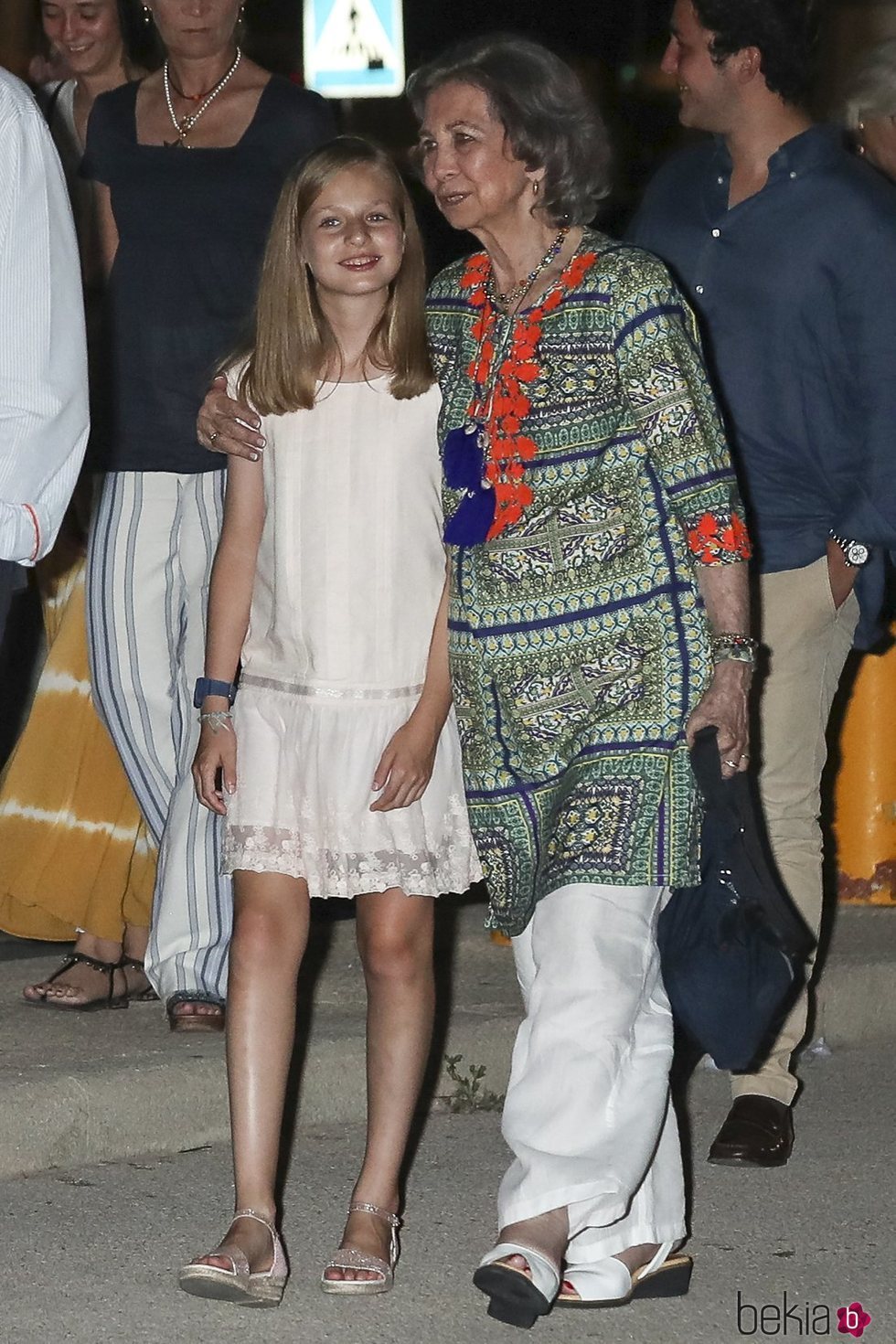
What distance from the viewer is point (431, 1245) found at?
158 inches

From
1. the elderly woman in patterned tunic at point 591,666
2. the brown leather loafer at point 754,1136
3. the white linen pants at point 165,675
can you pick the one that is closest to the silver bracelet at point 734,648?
the elderly woman in patterned tunic at point 591,666

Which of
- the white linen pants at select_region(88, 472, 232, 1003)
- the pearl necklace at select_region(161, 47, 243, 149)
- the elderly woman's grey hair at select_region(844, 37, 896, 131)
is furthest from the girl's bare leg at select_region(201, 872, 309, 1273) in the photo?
the elderly woman's grey hair at select_region(844, 37, 896, 131)

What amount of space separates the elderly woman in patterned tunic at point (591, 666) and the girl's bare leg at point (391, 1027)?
203 millimetres

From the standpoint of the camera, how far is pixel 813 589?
184 inches

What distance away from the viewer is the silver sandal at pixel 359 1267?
12.0ft

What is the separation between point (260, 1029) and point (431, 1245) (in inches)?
24.5

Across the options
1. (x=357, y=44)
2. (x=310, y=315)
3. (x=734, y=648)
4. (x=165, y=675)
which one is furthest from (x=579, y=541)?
(x=357, y=44)

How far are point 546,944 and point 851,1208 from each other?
1.06 m

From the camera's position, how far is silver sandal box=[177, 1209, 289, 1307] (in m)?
3.54

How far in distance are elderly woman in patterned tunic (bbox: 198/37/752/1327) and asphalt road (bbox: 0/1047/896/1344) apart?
0.17m

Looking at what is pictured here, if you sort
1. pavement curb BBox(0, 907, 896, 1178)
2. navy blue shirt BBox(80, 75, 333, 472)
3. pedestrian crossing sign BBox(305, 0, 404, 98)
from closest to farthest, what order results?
pavement curb BBox(0, 907, 896, 1178), navy blue shirt BBox(80, 75, 333, 472), pedestrian crossing sign BBox(305, 0, 404, 98)

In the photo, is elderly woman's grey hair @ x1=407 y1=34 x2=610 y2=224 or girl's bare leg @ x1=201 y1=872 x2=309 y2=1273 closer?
girl's bare leg @ x1=201 y1=872 x2=309 y2=1273

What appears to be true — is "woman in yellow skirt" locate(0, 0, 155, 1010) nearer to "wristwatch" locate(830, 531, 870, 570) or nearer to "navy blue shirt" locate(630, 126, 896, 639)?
"navy blue shirt" locate(630, 126, 896, 639)

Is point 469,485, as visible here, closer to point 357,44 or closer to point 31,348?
point 31,348
